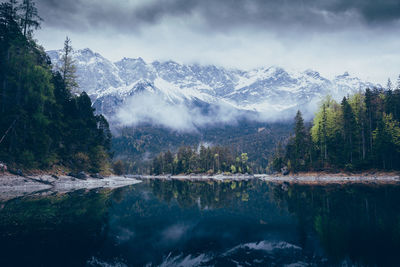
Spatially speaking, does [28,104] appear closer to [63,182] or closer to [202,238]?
[63,182]

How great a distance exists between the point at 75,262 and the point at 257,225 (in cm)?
1379

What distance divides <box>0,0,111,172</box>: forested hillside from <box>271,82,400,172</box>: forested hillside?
7416 centimetres

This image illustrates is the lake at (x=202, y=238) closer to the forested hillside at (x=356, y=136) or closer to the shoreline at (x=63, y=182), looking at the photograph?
the shoreline at (x=63, y=182)

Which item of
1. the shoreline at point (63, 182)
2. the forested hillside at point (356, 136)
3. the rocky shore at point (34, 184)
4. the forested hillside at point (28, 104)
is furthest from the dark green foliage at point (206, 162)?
the rocky shore at point (34, 184)

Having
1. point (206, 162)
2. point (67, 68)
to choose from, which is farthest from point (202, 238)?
point (206, 162)

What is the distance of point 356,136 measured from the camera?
244 ft

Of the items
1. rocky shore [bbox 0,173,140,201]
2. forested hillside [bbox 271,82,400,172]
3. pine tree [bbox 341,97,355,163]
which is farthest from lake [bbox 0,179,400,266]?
pine tree [bbox 341,97,355,163]

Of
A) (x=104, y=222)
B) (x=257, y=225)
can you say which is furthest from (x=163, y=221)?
(x=257, y=225)

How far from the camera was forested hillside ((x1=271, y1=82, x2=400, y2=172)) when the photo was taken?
67.5 m

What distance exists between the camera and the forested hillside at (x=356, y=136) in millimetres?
Result: 67500

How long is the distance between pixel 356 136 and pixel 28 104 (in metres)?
86.8

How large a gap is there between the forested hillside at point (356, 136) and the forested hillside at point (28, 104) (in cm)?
7416

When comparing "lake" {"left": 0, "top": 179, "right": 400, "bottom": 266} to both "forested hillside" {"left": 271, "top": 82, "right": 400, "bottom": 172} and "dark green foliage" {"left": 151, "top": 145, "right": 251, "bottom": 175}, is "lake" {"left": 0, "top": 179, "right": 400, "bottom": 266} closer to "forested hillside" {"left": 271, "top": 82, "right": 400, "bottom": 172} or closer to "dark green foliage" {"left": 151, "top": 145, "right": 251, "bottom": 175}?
"forested hillside" {"left": 271, "top": 82, "right": 400, "bottom": 172}

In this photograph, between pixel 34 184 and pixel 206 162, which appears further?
pixel 206 162
